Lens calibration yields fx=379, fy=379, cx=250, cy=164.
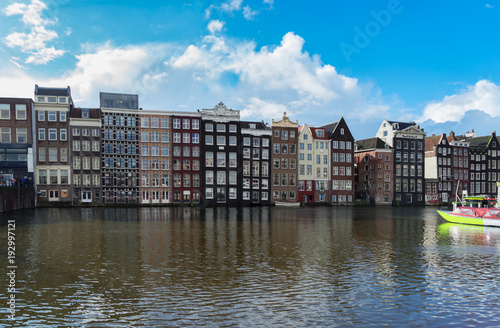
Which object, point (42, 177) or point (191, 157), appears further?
point (191, 157)

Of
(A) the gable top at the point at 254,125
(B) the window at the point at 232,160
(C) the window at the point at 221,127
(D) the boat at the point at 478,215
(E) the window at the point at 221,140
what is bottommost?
(D) the boat at the point at 478,215

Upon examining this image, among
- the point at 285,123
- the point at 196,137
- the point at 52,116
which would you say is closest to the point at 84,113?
the point at 52,116

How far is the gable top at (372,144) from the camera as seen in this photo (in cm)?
11964

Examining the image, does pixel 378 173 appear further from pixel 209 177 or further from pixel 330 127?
pixel 209 177

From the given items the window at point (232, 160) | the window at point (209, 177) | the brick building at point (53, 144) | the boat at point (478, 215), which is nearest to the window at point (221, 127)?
the window at point (232, 160)

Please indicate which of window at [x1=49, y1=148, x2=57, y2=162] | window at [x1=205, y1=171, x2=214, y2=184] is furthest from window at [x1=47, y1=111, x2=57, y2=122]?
window at [x1=205, y1=171, x2=214, y2=184]

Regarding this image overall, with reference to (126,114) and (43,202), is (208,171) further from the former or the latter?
(43,202)

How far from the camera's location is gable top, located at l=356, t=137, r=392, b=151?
120 metres

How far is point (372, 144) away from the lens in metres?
122

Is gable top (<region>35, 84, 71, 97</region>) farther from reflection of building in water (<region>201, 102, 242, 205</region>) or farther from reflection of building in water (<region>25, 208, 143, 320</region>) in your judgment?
reflection of building in water (<region>25, 208, 143, 320</region>)

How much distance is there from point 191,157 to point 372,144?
59.1 metres

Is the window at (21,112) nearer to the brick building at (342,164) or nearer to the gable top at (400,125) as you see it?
the brick building at (342,164)

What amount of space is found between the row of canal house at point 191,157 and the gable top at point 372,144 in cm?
52

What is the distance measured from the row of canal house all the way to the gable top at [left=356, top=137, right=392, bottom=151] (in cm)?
52
